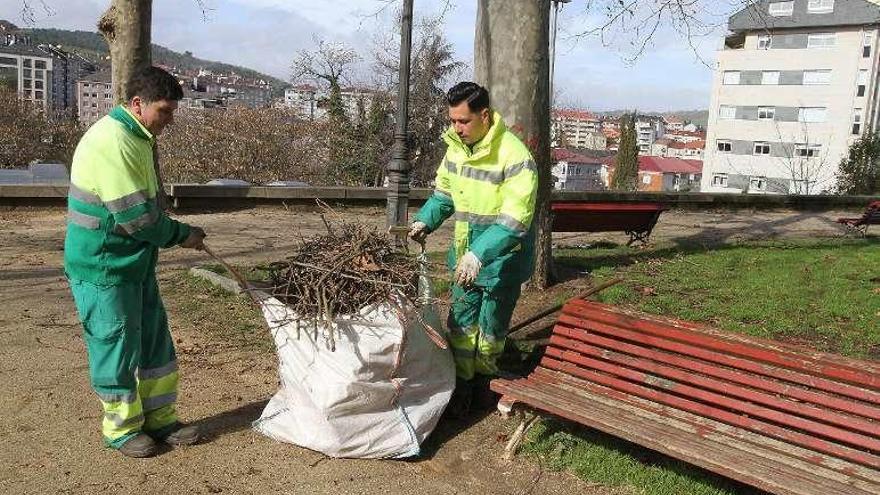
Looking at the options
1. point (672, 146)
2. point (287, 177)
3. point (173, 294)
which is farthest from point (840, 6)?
point (672, 146)

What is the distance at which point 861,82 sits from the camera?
180 feet

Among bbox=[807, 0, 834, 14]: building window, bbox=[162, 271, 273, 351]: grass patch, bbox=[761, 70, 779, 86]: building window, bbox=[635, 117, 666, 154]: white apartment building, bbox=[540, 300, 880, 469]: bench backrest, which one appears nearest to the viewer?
bbox=[540, 300, 880, 469]: bench backrest

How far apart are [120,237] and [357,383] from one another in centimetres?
128

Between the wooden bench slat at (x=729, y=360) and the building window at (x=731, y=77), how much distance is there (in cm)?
6419

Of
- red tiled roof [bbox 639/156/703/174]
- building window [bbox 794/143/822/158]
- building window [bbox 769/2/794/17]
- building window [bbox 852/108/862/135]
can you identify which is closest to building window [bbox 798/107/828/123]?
building window [bbox 794/143/822/158]

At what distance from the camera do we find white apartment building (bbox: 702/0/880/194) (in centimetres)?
5481

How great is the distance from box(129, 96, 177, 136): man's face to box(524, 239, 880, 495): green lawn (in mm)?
2490

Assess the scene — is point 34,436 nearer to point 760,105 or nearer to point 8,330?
point 8,330

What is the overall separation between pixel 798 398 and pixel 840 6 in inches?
2501

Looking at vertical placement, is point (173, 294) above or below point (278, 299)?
below

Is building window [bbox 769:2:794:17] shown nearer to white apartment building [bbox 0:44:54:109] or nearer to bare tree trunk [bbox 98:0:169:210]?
bare tree trunk [bbox 98:0:169:210]

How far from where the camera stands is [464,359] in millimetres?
4258

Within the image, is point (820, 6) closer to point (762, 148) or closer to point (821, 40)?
point (821, 40)

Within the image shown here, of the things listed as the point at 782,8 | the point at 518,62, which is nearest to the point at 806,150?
the point at 782,8
